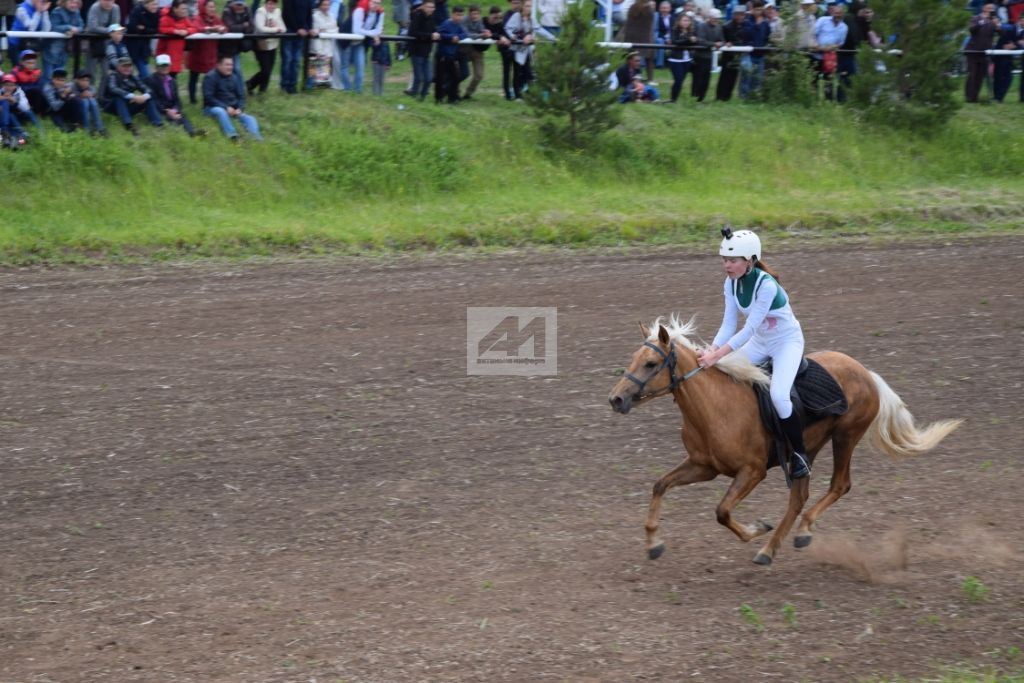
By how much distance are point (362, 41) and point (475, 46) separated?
6.52 ft

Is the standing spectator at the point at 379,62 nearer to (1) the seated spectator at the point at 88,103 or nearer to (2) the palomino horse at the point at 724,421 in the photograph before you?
(1) the seated spectator at the point at 88,103

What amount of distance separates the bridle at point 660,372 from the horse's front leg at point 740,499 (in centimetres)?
78

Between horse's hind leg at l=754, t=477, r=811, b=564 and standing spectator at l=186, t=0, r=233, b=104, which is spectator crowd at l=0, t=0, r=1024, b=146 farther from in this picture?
horse's hind leg at l=754, t=477, r=811, b=564

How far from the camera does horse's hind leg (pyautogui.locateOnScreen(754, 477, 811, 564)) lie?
854cm

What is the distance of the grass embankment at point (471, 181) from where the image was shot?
1738 cm

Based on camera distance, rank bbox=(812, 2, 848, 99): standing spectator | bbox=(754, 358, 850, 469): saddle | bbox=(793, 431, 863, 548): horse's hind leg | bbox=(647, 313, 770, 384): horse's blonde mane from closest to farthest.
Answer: bbox=(647, 313, 770, 384): horse's blonde mane, bbox=(754, 358, 850, 469): saddle, bbox=(793, 431, 863, 548): horse's hind leg, bbox=(812, 2, 848, 99): standing spectator

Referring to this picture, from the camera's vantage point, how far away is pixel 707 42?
23.2 meters

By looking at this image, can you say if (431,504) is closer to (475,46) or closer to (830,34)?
(475,46)

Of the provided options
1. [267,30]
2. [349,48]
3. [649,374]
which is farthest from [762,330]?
[349,48]

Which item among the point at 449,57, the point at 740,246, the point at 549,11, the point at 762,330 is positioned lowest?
the point at 762,330

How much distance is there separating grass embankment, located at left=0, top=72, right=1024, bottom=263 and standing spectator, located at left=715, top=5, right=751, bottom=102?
61 centimetres

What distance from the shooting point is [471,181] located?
65.7 ft

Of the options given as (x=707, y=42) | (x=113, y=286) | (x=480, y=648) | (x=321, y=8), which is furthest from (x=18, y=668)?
(x=707, y=42)

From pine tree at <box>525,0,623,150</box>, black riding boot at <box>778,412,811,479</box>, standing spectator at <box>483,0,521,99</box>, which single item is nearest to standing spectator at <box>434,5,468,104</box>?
standing spectator at <box>483,0,521,99</box>
